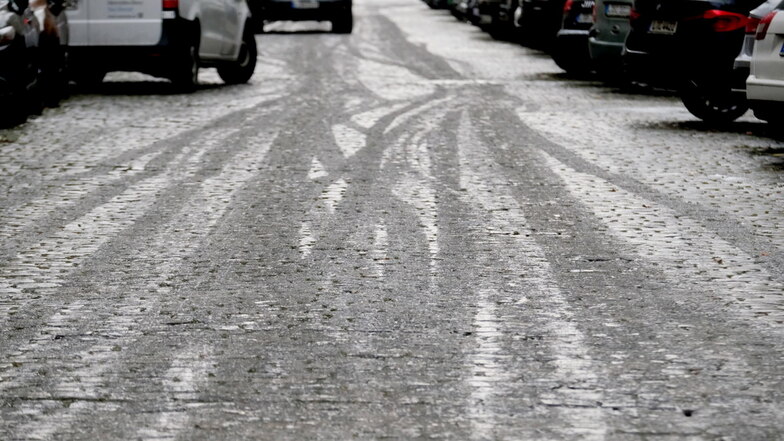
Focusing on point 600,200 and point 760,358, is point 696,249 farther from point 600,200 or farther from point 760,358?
point 760,358

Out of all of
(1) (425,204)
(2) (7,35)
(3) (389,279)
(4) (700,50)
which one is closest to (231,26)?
(2) (7,35)

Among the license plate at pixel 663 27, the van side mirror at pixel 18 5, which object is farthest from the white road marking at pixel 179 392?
the license plate at pixel 663 27

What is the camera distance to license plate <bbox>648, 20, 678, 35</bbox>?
15.9 metres

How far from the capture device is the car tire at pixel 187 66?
58.7 feet

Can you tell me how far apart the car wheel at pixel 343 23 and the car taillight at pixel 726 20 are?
19213mm

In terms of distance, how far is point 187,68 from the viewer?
59.3 ft

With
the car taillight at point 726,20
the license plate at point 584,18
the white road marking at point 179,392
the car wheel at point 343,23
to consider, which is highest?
the car taillight at point 726,20

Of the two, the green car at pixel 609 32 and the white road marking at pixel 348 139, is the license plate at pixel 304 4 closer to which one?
the green car at pixel 609 32

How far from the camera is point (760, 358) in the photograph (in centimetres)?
569

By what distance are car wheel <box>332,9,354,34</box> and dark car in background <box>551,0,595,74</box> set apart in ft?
38.4

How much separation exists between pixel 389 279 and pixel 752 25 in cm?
723

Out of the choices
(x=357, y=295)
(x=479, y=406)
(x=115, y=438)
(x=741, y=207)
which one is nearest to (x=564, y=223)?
(x=741, y=207)

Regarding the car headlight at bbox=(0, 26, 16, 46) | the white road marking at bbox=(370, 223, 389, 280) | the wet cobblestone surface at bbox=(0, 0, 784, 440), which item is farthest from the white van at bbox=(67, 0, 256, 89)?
the white road marking at bbox=(370, 223, 389, 280)

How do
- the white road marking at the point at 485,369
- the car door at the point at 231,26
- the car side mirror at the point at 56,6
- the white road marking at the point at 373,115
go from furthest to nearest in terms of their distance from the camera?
the car door at the point at 231,26 → the car side mirror at the point at 56,6 → the white road marking at the point at 373,115 → the white road marking at the point at 485,369
